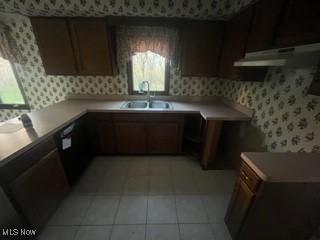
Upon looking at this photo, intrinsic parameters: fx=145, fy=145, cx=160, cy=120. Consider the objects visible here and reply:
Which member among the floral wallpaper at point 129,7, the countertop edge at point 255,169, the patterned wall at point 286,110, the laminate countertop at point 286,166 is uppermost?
the floral wallpaper at point 129,7

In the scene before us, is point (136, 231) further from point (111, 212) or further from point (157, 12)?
point (157, 12)

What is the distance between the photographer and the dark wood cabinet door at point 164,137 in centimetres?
228

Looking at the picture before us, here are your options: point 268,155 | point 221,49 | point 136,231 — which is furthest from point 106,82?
point 268,155

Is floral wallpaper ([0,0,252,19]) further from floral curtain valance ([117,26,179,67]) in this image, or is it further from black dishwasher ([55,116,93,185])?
black dishwasher ([55,116,93,185])

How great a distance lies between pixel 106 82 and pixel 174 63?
123cm

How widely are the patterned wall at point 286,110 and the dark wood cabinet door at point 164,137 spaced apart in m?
1.08

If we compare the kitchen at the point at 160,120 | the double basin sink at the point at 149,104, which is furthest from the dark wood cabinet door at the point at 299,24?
the double basin sink at the point at 149,104

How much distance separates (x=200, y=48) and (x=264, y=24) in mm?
913

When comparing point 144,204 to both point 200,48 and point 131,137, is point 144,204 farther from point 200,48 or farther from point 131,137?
point 200,48

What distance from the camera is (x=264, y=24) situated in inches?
52.5

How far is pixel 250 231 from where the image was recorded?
115 centimetres

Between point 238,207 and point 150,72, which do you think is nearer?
point 238,207

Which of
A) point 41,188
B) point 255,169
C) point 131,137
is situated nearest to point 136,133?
point 131,137

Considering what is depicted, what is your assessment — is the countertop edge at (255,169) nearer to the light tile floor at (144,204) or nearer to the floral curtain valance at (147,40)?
the light tile floor at (144,204)
